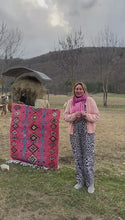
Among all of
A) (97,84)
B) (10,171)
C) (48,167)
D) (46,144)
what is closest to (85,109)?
(46,144)

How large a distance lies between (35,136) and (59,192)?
3.88 feet

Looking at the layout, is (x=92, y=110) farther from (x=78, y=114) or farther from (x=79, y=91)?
(x=79, y=91)

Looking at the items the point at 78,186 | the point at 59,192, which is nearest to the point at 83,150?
the point at 78,186

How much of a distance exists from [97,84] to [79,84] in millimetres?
40966

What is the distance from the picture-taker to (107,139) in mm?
6715

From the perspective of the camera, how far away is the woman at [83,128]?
3.11 m

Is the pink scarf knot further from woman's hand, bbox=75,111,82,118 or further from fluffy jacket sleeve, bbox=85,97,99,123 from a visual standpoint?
woman's hand, bbox=75,111,82,118

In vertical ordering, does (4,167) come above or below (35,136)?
below

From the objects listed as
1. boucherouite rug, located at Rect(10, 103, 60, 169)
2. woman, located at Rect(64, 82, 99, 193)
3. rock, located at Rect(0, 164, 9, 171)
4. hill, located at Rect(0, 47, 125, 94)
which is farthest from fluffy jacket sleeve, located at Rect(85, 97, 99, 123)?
hill, located at Rect(0, 47, 125, 94)

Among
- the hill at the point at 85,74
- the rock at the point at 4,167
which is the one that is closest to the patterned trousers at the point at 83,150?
the rock at the point at 4,167

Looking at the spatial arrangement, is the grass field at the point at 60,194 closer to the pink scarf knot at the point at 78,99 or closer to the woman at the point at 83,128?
the woman at the point at 83,128

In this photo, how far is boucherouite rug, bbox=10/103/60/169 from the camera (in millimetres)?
3906

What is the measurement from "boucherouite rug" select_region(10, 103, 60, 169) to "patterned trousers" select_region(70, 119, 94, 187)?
705mm

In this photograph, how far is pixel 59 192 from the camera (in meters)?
3.13
